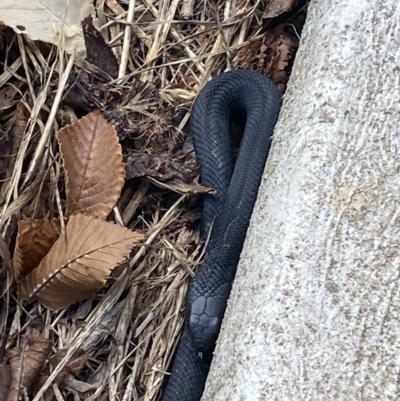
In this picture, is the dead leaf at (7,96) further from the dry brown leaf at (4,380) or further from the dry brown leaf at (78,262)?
the dry brown leaf at (4,380)

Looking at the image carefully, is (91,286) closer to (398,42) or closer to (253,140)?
(253,140)

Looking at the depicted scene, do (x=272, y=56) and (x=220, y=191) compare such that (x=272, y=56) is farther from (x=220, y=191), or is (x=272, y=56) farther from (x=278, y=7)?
(x=220, y=191)

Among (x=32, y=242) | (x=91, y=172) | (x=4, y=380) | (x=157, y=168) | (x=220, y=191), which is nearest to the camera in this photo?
(x=4, y=380)

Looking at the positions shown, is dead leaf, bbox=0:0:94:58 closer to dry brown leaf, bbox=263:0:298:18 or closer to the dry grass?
the dry grass

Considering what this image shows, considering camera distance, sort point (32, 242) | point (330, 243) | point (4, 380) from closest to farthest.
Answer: point (330, 243), point (4, 380), point (32, 242)

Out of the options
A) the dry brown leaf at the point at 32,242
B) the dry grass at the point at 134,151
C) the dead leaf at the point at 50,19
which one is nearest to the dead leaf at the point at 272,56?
the dry grass at the point at 134,151

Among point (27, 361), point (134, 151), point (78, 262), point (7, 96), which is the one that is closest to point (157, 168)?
point (134, 151)
